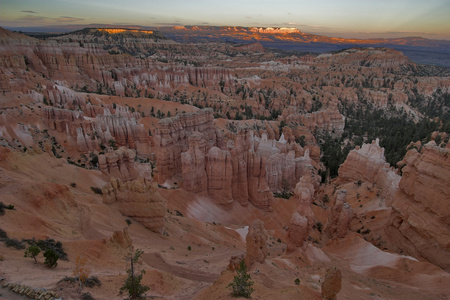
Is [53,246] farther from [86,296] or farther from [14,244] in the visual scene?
[86,296]

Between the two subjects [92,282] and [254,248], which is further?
[254,248]

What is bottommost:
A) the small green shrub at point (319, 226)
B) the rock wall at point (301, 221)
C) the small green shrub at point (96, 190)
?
the small green shrub at point (319, 226)

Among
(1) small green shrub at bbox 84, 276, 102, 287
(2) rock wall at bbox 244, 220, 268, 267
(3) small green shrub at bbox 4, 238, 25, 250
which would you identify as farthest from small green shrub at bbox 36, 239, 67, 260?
(2) rock wall at bbox 244, 220, 268, 267

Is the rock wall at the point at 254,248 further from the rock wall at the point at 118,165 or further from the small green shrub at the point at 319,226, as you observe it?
the small green shrub at the point at 319,226

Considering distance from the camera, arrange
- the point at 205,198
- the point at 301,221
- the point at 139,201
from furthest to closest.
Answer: the point at 205,198, the point at 301,221, the point at 139,201

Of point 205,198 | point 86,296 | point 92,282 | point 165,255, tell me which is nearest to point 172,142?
point 205,198

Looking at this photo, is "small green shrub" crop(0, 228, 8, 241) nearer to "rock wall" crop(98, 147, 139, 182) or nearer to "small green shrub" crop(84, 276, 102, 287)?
"small green shrub" crop(84, 276, 102, 287)

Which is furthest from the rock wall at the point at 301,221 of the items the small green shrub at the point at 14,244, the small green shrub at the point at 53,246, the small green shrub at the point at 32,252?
the small green shrub at the point at 14,244
